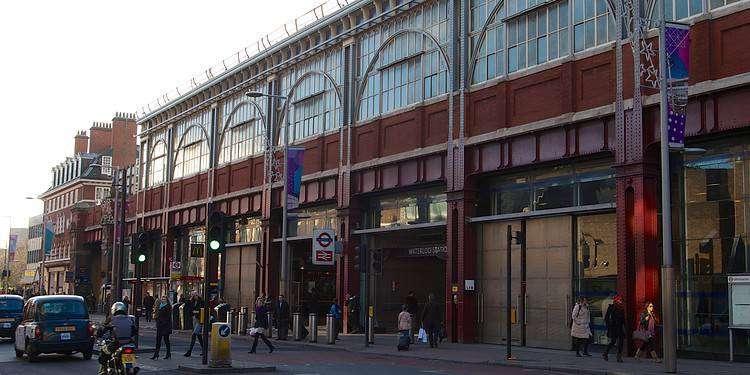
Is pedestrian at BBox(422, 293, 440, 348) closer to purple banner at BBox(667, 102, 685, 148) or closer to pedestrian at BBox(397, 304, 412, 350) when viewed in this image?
pedestrian at BBox(397, 304, 412, 350)

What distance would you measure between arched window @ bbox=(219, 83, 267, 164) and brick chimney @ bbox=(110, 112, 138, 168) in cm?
3746

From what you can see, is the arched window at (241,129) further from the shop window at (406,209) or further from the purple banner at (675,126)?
the purple banner at (675,126)

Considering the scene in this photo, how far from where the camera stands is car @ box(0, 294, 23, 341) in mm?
34062

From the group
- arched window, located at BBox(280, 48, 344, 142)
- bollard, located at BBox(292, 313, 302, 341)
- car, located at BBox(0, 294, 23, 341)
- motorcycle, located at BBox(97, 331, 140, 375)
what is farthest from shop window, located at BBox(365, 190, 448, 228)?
motorcycle, located at BBox(97, 331, 140, 375)

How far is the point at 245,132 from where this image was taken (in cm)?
5331

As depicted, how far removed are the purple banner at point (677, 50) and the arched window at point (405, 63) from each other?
14018 mm

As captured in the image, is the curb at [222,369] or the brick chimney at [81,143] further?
the brick chimney at [81,143]

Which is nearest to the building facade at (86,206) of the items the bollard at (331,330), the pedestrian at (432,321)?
the bollard at (331,330)

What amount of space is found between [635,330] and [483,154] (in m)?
10.0

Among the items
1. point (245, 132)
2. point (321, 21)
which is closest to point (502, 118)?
point (321, 21)

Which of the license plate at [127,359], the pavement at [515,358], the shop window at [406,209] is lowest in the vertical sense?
the pavement at [515,358]

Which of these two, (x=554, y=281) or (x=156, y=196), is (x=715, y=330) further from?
(x=156, y=196)

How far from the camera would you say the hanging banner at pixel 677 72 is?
22.4 meters

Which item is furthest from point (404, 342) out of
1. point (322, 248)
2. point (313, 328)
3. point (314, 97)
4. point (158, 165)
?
point (158, 165)
